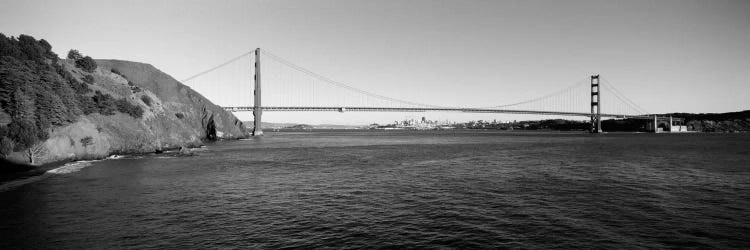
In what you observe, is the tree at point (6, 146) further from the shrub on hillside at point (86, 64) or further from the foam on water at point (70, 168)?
the shrub on hillside at point (86, 64)

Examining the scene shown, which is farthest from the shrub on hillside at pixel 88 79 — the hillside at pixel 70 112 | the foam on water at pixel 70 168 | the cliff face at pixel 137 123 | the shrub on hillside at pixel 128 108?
the foam on water at pixel 70 168

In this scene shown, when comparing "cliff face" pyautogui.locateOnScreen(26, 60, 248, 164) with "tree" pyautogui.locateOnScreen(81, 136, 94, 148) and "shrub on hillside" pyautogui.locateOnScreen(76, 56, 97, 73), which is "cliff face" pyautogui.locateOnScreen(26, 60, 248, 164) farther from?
"shrub on hillside" pyautogui.locateOnScreen(76, 56, 97, 73)

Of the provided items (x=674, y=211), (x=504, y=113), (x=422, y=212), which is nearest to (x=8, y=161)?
(x=422, y=212)

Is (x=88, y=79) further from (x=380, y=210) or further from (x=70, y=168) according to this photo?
(x=380, y=210)

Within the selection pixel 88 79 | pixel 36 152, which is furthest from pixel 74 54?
pixel 36 152

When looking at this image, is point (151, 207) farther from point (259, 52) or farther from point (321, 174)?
point (259, 52)

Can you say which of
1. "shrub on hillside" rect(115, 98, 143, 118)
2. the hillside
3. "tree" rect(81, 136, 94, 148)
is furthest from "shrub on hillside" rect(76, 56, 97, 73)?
"tree" rect(81, 136, 94, 148)
